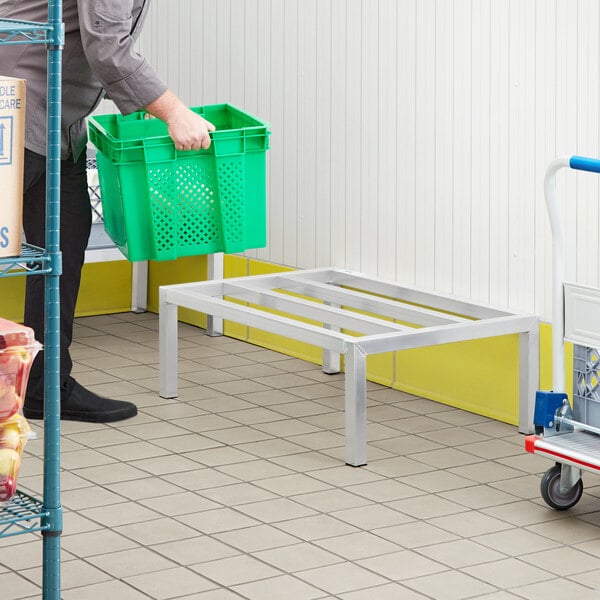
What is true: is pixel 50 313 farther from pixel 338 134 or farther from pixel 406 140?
pixel 338 134

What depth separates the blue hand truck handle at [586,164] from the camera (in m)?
3.47

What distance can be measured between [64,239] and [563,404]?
5.87 ft

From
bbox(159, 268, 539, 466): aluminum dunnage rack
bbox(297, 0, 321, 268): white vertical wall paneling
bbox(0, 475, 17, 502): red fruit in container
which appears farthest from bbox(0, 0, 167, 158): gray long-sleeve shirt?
bbox(0, 475, 17, 502): red fruit in container

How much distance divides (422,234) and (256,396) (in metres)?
0.84

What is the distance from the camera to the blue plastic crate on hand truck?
11.7ft

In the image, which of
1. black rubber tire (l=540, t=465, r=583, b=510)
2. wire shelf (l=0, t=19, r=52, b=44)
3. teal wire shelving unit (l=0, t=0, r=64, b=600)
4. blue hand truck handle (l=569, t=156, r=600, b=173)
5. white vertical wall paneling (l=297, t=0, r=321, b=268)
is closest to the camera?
wire shelf (l=0, t=19, r=52, b=44)

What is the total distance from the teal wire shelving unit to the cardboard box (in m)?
0.05

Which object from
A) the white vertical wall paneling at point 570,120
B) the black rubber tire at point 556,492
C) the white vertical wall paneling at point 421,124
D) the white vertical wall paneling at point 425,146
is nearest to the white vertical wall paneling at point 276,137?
the white vertical wall paneling at point 421,124

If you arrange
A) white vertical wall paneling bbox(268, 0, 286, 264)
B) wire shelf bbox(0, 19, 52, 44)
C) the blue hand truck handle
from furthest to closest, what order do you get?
1. white vertical wall paneling bbox(268, 0, 286, 264)
2. the blue hand truck handle
3. wire shelf bbox(0, 19, 52, 44)

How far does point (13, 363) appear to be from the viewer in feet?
8.63

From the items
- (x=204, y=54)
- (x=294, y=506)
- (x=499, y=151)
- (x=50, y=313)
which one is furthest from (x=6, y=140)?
(x=204, y=54)

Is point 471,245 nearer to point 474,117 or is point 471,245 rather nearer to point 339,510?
point 474,117

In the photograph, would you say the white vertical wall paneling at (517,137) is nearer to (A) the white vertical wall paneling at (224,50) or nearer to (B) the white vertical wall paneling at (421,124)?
(B) the white vertical wall paneling at (421,124)

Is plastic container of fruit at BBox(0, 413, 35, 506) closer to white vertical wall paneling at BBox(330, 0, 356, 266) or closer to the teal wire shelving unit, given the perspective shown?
the teal wire shelving unit
